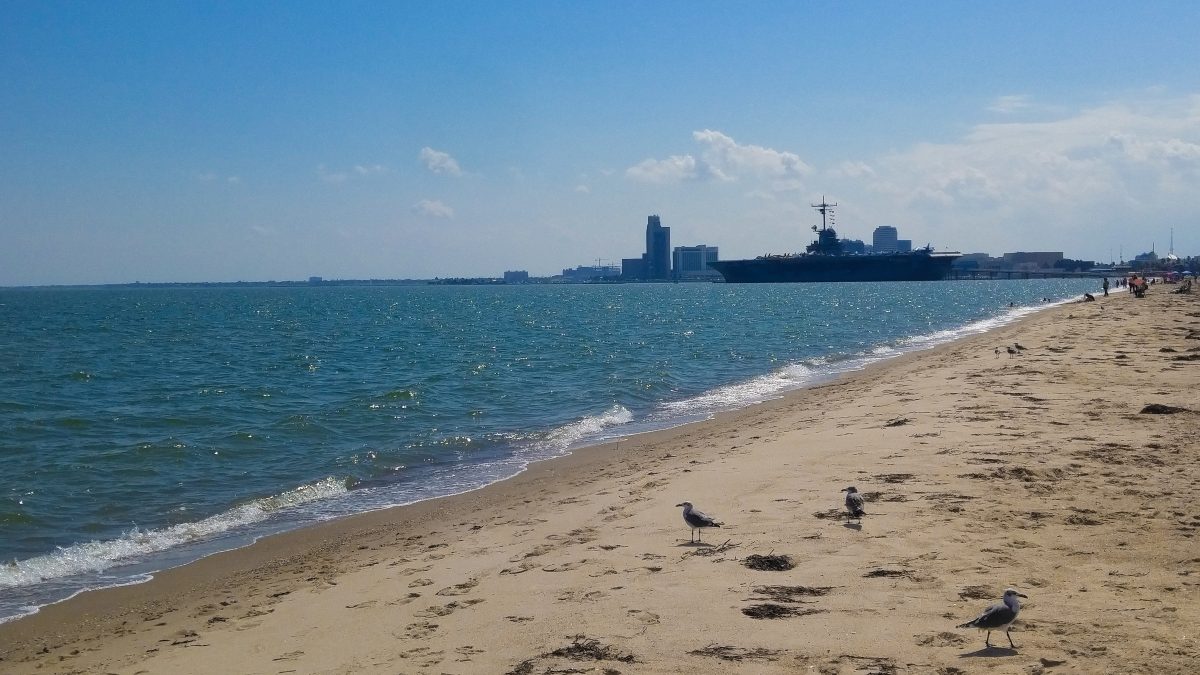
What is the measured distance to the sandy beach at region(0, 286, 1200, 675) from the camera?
487 cm

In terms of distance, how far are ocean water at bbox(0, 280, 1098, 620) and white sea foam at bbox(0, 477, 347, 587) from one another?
0.03 metres

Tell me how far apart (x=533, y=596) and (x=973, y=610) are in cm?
274

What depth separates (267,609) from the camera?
6676 millimetres

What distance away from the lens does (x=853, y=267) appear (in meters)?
151

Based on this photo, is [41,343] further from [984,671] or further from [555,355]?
[984,671]

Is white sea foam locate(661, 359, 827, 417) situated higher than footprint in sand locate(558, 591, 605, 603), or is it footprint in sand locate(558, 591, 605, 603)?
footprint in sand locate(558, 591, 605, 603)

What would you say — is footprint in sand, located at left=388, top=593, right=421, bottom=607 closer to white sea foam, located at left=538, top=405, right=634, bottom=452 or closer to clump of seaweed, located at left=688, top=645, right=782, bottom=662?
clump of seaweed, located at left=688, top=645, right=782, bottom=662

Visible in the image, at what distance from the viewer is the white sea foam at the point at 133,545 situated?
8438mm

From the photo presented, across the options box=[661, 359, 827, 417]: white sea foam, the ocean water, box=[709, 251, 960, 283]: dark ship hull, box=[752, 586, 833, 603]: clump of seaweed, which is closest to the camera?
box=[752, 586, 833, 603]: clump of seaweed

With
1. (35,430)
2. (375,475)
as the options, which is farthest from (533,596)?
(35,430)

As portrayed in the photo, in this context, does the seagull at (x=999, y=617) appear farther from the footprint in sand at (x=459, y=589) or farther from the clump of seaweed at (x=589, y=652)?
the footprint in sand at (x=459, y=589)

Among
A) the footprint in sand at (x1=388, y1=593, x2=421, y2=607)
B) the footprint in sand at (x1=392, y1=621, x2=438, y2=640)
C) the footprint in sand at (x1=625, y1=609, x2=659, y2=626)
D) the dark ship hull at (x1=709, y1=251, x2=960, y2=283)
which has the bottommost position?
the footprint in sand at (x1=388, y1=593, x2=421, y2=607)

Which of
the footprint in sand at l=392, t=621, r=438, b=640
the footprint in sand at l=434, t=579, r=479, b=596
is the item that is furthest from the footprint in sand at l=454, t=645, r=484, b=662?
the footprint in sand at l=434, t=579, r=479, b=596

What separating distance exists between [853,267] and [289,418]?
143m
